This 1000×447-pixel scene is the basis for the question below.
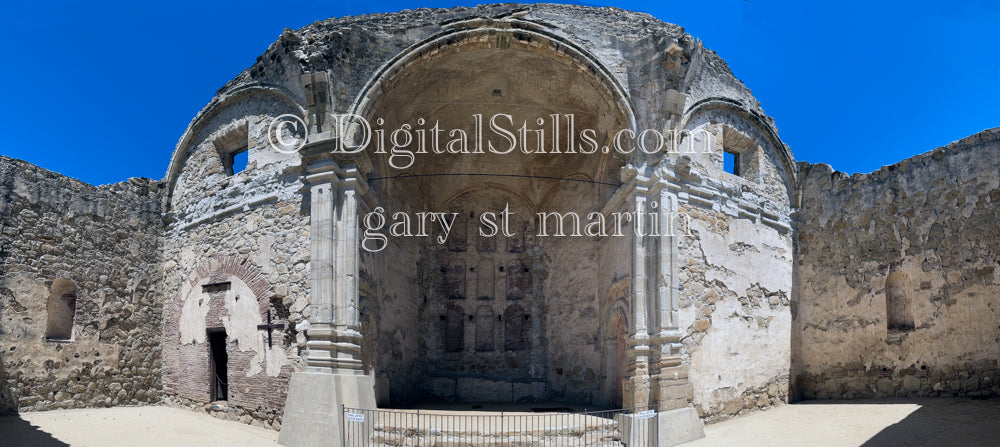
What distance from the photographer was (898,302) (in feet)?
38.6

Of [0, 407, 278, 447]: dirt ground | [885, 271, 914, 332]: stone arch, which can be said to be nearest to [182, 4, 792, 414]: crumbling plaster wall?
[885, 271, 914, 332]: stone arch

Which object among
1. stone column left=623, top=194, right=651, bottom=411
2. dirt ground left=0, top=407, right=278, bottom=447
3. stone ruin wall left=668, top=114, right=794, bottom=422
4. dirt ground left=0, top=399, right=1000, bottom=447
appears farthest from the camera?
stone ruin wall left=668, top=114, right=794, bottom=422

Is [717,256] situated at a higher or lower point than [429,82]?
lower

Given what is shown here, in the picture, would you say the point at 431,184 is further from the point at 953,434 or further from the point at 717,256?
the point at 953,434

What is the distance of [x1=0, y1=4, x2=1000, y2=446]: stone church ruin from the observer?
10602 millimetres

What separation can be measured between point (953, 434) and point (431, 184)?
10.9 meters

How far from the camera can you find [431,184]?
51.1 ft

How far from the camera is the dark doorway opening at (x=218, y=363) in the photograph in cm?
1177

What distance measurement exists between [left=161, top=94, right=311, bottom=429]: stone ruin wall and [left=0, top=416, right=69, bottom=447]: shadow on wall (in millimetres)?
2605

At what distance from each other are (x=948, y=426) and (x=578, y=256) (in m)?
7.25

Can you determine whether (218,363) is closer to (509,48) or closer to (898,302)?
(509,48)

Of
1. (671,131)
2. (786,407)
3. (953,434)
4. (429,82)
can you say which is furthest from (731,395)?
(429,82)

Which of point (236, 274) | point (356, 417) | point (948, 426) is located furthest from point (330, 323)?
point (948, 426)

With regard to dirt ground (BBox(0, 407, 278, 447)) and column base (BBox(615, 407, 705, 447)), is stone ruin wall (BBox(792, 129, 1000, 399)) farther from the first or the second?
dirt ground (BBox(0, 407, 278, 447))
